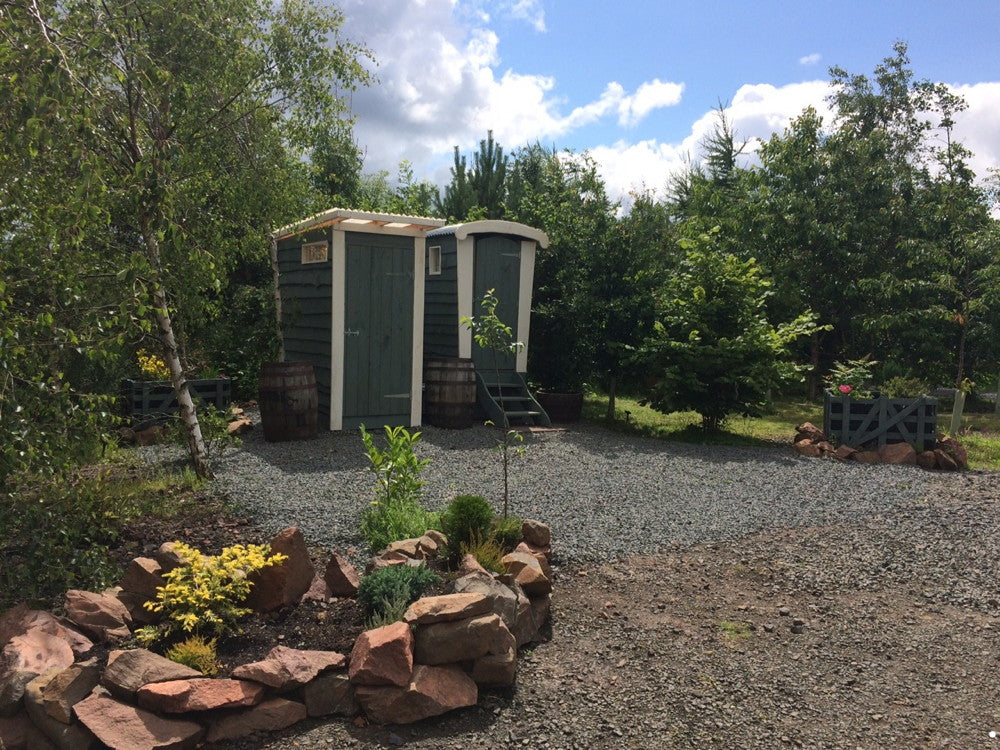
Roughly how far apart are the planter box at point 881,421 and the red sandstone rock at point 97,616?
7.29 m

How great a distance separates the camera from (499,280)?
31.6 ft

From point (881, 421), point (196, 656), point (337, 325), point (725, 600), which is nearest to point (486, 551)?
point (725, 600)

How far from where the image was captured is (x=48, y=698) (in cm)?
252

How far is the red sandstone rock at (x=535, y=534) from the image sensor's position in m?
4.21

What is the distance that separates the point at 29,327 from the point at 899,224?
544 inches

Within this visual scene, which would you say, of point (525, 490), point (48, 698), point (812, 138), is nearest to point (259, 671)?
point (48, 698)

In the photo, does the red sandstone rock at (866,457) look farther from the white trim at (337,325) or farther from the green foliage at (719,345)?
the white trim at (337,325)

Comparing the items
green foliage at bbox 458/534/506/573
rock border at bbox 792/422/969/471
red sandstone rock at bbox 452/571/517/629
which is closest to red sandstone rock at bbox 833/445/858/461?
rock border at bbox 792/422/969/471

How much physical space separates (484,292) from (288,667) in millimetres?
7260

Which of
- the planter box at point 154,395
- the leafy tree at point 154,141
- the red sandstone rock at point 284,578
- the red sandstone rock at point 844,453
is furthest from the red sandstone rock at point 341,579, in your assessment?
the red sandstone rock at point 844,453

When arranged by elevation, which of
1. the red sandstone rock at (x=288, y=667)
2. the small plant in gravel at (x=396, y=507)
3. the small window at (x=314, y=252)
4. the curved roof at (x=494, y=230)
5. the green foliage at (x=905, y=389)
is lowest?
the red sandstone rock at (x=288, y=667)

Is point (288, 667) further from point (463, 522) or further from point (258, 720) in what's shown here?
point (463, 522)

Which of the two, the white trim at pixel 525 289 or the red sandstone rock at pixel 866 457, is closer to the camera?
the red sandstone rock at pixel 866 457

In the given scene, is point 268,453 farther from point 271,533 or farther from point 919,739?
point 919,739
